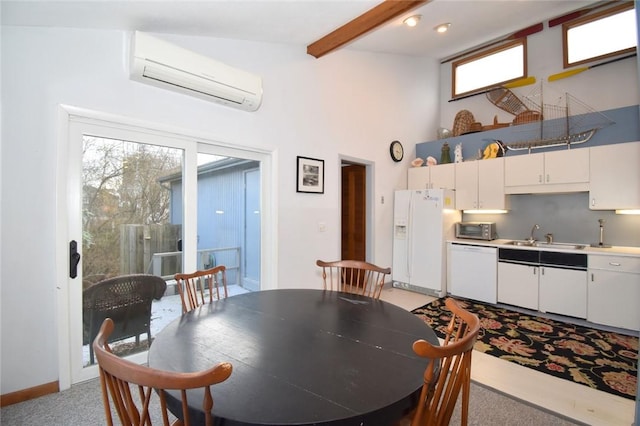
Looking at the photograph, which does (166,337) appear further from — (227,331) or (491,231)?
(491,231)

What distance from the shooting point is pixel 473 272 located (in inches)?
163

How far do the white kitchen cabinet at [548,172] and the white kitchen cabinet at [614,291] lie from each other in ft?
3.02

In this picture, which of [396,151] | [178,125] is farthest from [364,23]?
[396,151]

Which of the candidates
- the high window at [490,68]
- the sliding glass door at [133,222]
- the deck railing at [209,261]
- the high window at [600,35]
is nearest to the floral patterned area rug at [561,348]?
the deck railing at [209,261]

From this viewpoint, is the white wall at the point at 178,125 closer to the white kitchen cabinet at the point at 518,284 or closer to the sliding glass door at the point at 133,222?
the sliding glass door at the point at 133,222

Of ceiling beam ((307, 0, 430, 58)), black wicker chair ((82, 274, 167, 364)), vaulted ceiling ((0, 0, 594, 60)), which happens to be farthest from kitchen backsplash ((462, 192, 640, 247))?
black wicker chair ((82, 274, 167, 364))

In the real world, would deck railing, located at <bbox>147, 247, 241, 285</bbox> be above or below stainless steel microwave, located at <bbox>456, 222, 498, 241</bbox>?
below

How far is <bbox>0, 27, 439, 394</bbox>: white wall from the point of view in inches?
75.8

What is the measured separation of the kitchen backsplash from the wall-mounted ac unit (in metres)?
3.91

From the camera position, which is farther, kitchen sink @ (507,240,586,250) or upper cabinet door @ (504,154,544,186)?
upper cabinet door @ (504,154,544,186)

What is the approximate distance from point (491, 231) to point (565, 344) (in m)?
1.70

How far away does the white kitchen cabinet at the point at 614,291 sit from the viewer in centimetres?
304

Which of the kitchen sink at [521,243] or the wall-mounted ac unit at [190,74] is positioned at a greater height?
the wall-mounted ac unit at [190,74]

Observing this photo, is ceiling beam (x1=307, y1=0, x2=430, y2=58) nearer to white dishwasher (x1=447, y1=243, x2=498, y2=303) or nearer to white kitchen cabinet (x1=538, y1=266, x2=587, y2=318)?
white dishwasher (x1=447, y1=243, x2=498, y2=303)
